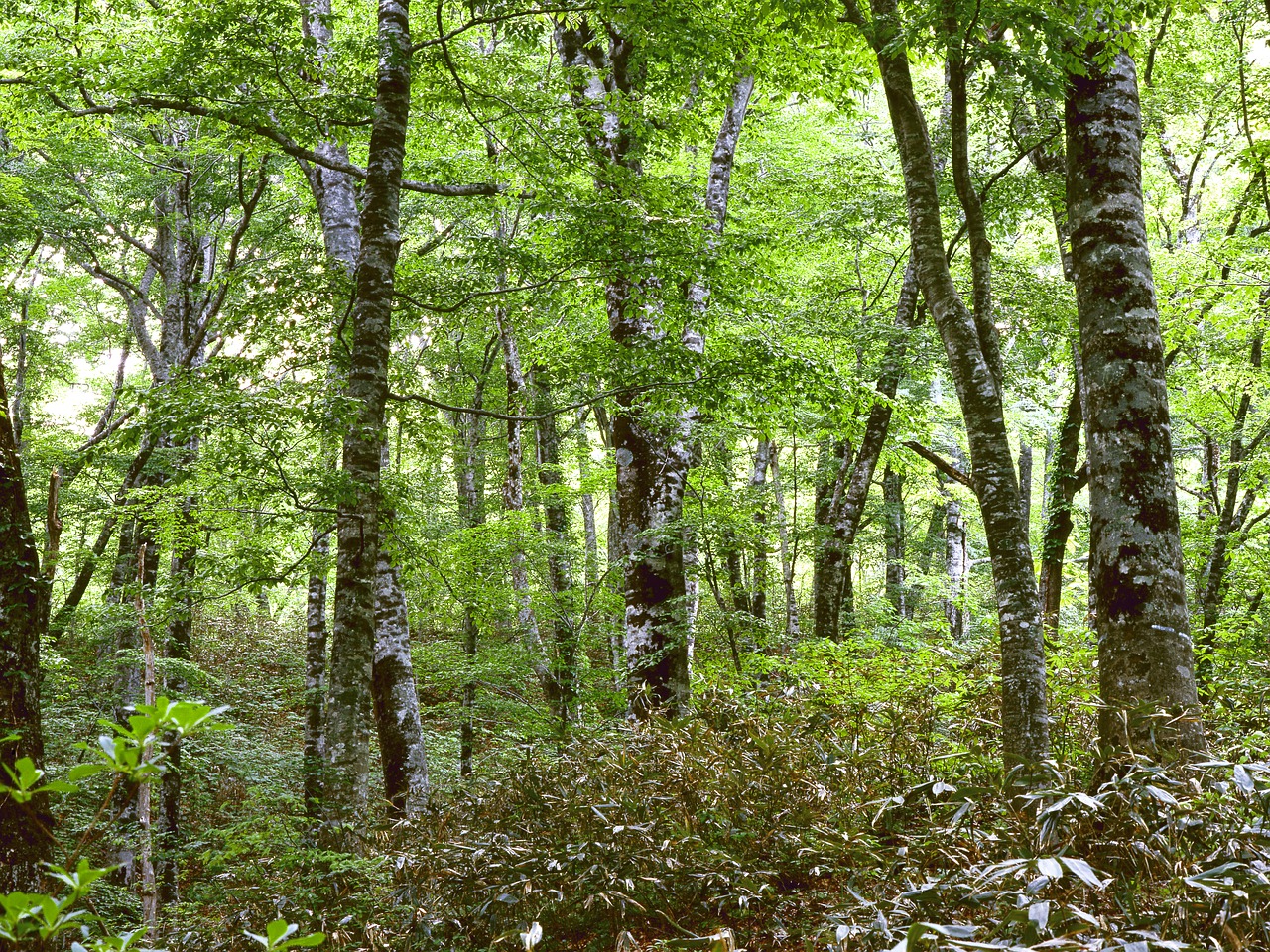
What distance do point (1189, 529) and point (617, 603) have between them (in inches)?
323

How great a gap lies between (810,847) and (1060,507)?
7.56 metres

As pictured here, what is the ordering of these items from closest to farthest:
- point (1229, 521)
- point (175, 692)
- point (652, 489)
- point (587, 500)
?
point (652, 489), point (175, 692), point (1229, 521), point (587, 500)

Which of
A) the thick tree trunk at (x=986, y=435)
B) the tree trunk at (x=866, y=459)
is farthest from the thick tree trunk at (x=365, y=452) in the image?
the tree trunk at (x=866, y=459)

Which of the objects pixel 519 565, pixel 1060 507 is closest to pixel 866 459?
pixel 1060 507

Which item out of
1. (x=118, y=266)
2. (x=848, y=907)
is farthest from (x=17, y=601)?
(x=118, y=266)

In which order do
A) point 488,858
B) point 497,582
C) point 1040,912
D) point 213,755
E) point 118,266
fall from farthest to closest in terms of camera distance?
point 118,266 → point 213,755 → point 497,582 → point 488,858 → point 1040,912

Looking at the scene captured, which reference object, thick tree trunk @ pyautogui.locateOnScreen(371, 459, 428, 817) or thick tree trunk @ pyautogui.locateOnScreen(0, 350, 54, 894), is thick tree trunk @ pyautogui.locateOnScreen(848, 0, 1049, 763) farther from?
thick tree trunk @ pyautogui.locateOnScreen(371, 459, 428, 817)

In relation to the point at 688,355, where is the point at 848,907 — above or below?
below

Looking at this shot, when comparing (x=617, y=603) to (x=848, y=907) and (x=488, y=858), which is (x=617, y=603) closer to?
(x=488, y=858)

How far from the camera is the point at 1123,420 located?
13.6ft

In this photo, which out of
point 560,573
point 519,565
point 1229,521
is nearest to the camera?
point 1229,521

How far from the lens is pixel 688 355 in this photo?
7.33 metres

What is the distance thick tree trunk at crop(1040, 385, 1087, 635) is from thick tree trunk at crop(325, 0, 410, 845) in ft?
26.0

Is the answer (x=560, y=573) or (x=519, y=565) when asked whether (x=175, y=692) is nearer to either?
(x=519, y=565)
